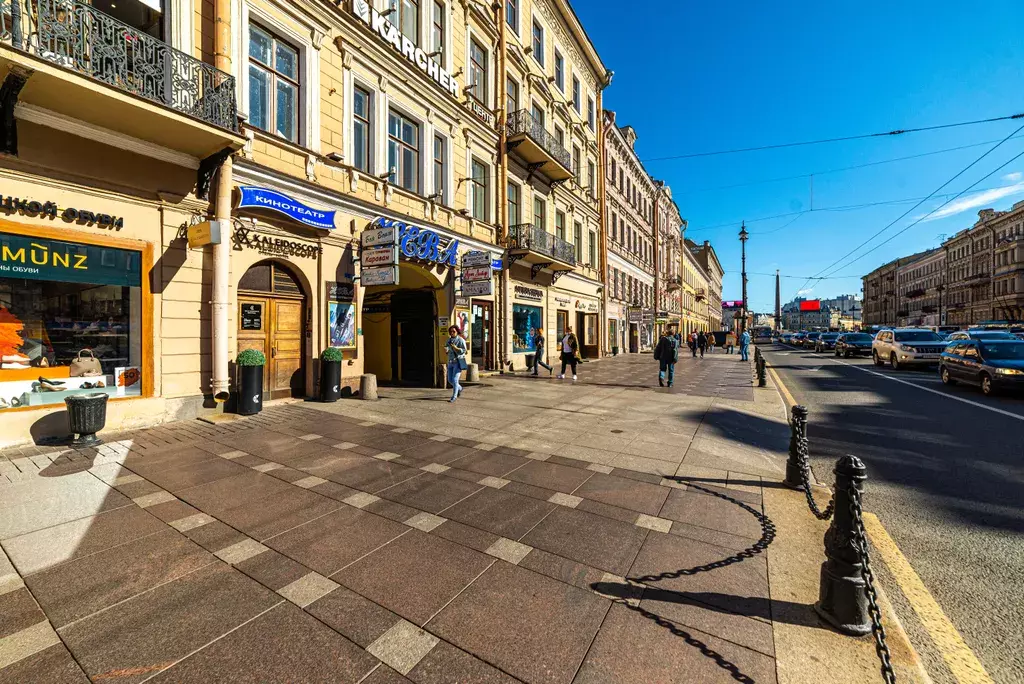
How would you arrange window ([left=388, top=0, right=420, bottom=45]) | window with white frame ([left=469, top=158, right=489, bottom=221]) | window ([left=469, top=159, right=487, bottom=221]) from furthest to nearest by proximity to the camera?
window ([left=469, top=159, right=487, bottom=221]) → window with white frame ([left=469, top=158, right=489, bottom=221]) → window ([left=388, top=0, right=420, bottom=45])

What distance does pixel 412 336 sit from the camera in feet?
47.3

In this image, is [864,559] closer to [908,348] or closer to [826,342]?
[908,348]

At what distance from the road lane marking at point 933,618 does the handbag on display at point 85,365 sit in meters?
10.5

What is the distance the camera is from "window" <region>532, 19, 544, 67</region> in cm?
1971

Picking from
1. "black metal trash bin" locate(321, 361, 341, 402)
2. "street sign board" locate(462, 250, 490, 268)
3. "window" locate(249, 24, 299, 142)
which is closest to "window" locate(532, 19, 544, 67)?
"street sign board" locate(462, 250, 490, 268)

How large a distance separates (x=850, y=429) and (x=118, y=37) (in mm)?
13878

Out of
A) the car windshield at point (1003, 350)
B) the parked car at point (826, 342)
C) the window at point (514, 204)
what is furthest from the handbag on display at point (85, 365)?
the parked car at point (826, 342)

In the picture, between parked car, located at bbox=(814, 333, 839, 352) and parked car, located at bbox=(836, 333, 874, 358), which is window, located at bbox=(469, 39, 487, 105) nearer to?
parked car, located at bbox=(836, 333, 874, 358)

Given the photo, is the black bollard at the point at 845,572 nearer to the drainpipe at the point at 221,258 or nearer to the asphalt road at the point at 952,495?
the asphalt road at the point at 952,495

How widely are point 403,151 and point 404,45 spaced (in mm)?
2871

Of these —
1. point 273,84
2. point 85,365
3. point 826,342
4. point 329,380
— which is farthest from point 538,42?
point 826,342

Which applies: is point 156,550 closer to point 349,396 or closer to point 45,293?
point 45,293

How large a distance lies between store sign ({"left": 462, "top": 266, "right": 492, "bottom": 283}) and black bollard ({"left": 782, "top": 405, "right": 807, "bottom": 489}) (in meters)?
9.94

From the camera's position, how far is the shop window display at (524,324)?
1864cm
